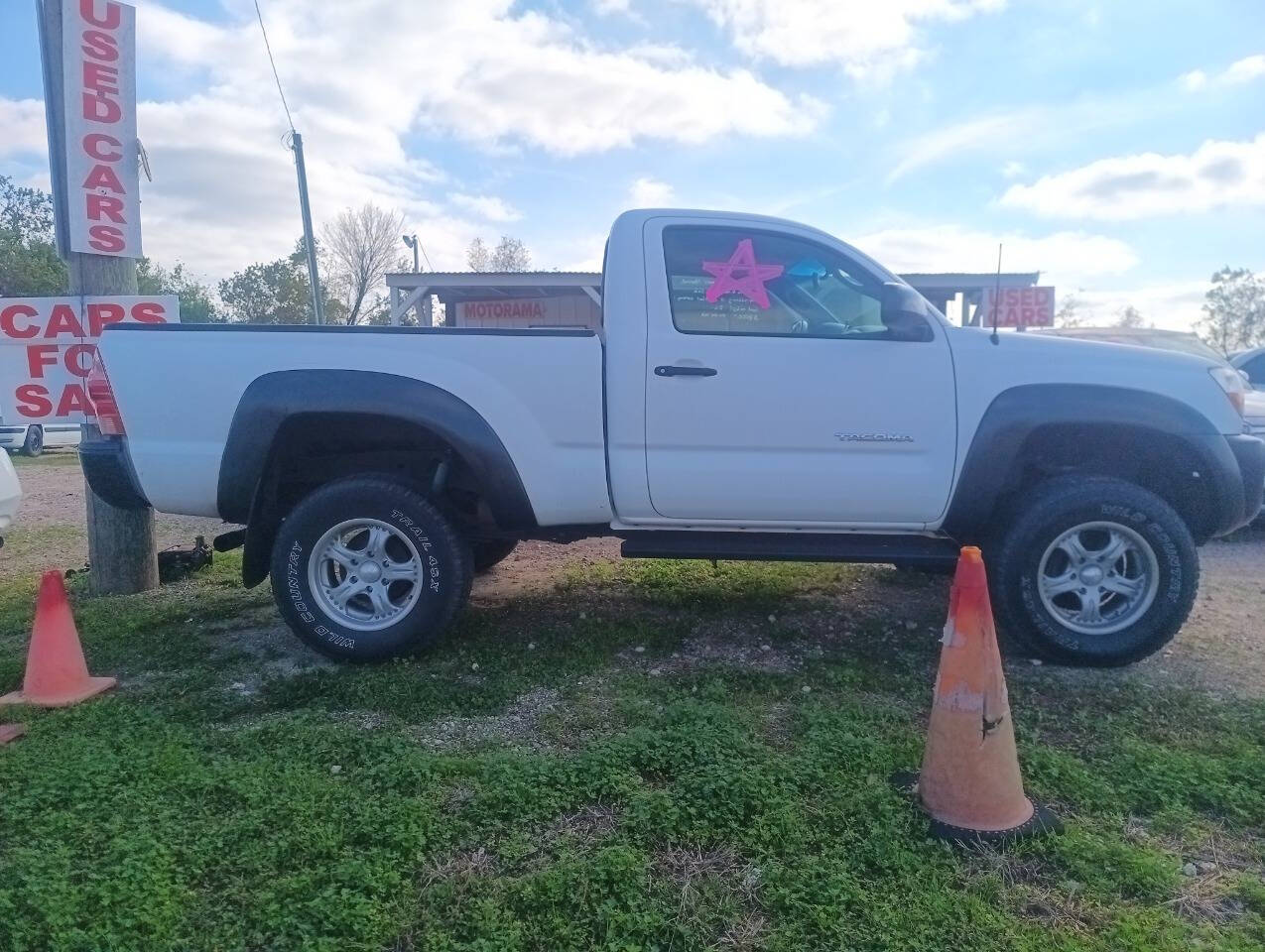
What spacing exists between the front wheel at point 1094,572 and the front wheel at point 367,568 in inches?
102

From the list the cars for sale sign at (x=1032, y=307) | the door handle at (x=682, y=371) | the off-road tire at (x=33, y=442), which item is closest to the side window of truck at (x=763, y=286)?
the door handle at (x=682, y=371)

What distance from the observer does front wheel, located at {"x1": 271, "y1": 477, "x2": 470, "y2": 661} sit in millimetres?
4129

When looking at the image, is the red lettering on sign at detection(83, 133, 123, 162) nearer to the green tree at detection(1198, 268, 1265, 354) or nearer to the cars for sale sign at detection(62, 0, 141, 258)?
the cars for sale sign at detection(62, 0, 141, 258)

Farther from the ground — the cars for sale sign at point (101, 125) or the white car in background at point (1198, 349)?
the cars for sale sign at point (101, 125)

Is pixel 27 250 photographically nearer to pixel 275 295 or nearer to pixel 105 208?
pixel 275 295

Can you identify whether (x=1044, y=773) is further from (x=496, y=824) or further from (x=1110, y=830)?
(x=496, y=824)

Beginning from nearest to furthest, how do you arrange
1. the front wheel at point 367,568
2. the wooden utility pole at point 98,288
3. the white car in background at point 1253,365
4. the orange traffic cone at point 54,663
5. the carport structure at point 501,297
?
1. the orange traffic cone at point 54,663
2. the front wheel at point 367,568
3. the wooden utility pole at point 98,288
4. the white car in background at point 1253,365
5. the carport structure at point 501,297

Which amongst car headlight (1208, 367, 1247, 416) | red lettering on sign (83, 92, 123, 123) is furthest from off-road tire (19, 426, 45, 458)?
car headlight (1208, 367, 1247, 416)

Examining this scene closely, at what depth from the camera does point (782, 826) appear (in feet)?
8.98

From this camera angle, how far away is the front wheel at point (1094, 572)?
4.04m

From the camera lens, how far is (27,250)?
37844mm

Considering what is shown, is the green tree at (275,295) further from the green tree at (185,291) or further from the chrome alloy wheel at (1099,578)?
the chrome alloy wheel at (1099,578)

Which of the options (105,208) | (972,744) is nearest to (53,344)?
(105,208)

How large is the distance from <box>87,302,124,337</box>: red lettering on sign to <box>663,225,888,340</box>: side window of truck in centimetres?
354
